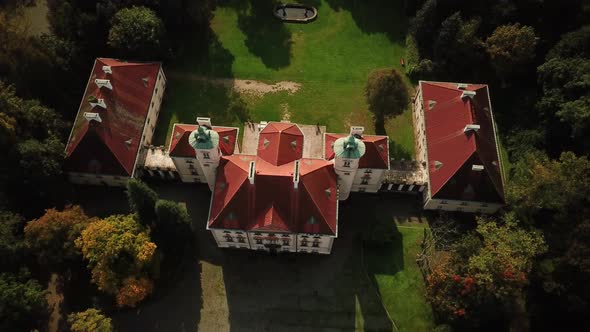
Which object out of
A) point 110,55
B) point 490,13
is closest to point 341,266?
point 490,13

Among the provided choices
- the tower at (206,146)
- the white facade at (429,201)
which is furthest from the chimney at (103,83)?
the white facade at (429,201)

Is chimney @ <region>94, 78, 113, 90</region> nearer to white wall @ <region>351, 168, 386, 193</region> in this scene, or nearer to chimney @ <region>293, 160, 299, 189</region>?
chimney @ <region>293, 160, 299, 189</region>

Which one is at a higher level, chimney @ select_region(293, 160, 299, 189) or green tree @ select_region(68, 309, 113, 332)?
chimney @ select_region(293, 160, 299, 189)

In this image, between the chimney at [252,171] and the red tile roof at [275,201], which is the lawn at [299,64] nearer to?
the red tile roof at [275,201]

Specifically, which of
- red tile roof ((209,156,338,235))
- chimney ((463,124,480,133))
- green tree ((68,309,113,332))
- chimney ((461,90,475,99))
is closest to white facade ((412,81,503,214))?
chimney ((461,90,475,99))

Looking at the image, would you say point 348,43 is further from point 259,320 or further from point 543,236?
point 259,320

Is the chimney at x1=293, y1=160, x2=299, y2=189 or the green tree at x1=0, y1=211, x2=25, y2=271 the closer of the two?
the green tree at x1=0, y1=211, x2=25, y2=271
